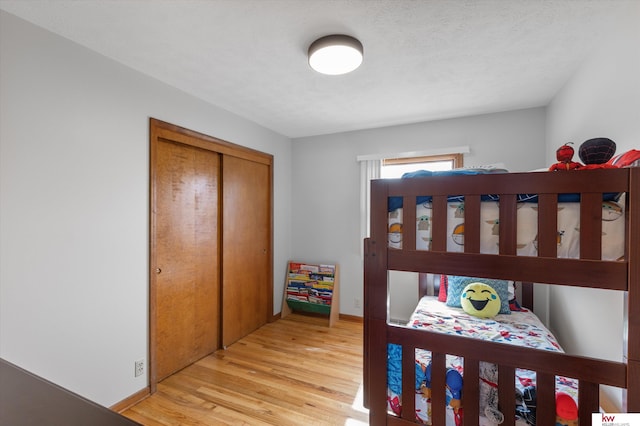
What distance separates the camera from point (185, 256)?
2475mm

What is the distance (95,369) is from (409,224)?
2180 mm

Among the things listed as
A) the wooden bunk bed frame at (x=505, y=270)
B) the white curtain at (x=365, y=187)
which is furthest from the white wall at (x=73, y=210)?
the white curtain at (x=365, y=187)

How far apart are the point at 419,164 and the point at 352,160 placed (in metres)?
0.83

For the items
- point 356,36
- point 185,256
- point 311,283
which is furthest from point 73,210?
point 311,283

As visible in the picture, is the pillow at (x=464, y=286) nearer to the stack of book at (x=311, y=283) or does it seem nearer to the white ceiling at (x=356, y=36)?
the stack of book at (x=311, y=283)

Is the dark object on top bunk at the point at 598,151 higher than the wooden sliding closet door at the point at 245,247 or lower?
higher

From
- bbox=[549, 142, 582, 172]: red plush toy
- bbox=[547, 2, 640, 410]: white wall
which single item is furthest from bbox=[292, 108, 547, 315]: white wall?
bbox=[549, 142, 582, 172]: red plush toy

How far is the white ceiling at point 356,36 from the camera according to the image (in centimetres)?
141

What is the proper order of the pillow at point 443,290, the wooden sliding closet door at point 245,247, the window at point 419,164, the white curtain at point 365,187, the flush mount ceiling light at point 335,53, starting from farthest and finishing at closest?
1. the white curtain at point 365,187
2. the window at point 419,164
3. the wooden sliding closet door at point 245,247
4. the pillow at point 443,290
5. the flush mount ceiling light at point 335,53

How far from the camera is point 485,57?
1.85 metres

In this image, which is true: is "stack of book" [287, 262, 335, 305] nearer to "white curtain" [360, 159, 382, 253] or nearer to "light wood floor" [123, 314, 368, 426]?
"light wood floor" [123, 314, 368, 426]

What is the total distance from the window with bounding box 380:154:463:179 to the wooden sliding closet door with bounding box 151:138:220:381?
1992 millimetres

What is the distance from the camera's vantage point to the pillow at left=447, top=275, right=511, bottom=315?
96.1 inches

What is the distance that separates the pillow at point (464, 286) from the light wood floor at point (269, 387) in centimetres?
107
